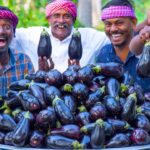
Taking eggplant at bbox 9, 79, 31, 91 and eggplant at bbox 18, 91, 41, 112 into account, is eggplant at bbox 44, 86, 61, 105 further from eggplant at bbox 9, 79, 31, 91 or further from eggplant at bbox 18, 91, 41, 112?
eggplant at bbox 9, 79, 31, 91

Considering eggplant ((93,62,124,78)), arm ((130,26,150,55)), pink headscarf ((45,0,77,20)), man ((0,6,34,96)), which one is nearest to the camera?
eggplant ((93,62,124,78))

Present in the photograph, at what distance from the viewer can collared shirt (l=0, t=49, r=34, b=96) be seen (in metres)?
4.14

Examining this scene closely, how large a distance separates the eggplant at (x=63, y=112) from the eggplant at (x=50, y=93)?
0.22ft

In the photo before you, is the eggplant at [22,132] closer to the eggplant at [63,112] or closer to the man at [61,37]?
the eggplant at [63,112]

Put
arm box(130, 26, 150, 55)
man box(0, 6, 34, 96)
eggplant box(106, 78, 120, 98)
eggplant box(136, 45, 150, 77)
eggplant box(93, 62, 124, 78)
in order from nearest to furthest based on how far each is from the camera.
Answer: eggplant box(106, 78, 120, 98) < eggplant box(93, 62, 124, 78) < eggplant box(136, 45, 150, 77) < arm box(130, 26, 150, 55) < man box(0, 6, 34, 96)

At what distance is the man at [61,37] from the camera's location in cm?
447

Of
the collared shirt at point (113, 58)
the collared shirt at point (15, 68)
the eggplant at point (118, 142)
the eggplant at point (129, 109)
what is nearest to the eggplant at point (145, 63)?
the eggplant at point (129, 109)

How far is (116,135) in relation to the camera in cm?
263

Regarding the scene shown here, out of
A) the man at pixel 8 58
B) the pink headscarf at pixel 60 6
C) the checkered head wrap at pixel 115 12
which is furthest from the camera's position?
the pink headscarf at pixel 60 6

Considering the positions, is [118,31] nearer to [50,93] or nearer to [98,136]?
[50,93]

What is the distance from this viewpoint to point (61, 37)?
4551mm

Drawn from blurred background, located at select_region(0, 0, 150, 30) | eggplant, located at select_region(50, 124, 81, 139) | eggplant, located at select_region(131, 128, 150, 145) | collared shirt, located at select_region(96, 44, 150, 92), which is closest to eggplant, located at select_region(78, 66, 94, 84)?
eggplant, located at select_region(50, 124, 81, 139)

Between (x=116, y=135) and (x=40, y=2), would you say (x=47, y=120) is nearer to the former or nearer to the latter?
(x=116, y=135)

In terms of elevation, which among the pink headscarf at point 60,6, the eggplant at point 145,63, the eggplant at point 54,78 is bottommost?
the eggplant at point 54,78
